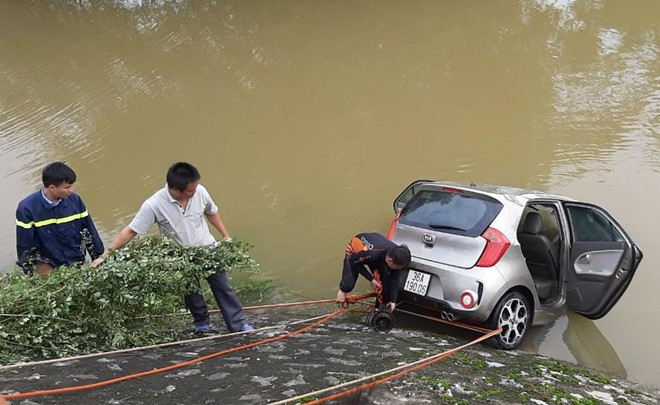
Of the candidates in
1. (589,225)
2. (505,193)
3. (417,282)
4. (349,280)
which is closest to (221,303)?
(349,280)

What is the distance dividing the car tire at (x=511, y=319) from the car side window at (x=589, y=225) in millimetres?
1069

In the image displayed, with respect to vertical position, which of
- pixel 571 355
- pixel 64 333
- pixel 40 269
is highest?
pixel 40 269

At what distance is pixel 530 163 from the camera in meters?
9.88

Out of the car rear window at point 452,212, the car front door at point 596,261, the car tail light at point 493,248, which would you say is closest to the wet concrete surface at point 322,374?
the car tail light at point 493,248

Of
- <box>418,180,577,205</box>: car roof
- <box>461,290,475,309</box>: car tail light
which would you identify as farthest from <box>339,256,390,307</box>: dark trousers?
<box>418,180,577,205</box>: car roof

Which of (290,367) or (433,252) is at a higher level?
(433,252)

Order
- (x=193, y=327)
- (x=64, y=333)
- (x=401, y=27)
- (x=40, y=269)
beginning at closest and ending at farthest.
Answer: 1. (x=64, y=333)
2. (x=40, y=269)
3. (x=193, y=327)
4. (x=401, y=27)

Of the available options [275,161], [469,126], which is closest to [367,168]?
[275,161]

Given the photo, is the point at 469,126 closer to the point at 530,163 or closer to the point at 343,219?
the point at 530,163

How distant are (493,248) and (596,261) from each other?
1.44 m

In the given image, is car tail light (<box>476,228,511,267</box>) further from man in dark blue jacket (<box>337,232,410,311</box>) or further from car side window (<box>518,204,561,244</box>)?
car side window (<box>518,204,561,244</box>)

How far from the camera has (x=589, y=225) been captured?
6.05 metres

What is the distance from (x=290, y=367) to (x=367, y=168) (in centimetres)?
619

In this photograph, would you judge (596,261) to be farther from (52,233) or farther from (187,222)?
(52,233)
